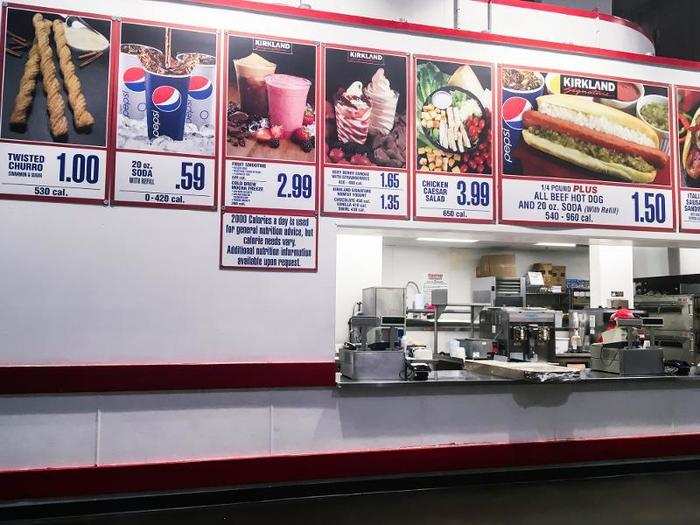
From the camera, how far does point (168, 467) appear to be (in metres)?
3.94

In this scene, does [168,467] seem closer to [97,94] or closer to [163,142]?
[163,142]

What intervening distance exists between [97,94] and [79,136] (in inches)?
12.4

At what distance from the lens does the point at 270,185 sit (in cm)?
430

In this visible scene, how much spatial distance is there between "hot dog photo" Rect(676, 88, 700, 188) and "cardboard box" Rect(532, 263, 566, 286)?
6068 mm

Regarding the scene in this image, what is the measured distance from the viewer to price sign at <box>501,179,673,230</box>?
4.81 metres

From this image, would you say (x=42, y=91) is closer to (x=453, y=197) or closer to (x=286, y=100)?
(x=286, y=100)

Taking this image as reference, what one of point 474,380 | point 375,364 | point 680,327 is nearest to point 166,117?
point 375,364

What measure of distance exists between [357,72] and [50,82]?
212cm

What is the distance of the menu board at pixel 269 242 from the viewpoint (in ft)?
13.9

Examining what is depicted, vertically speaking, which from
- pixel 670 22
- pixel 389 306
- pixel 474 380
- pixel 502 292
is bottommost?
pixel 474 380

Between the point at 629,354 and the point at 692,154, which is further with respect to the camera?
the point at 692,154

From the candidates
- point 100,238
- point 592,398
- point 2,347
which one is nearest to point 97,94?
point 100,238

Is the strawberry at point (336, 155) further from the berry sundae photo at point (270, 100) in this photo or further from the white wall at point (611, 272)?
the white wall at point (611, 272)
